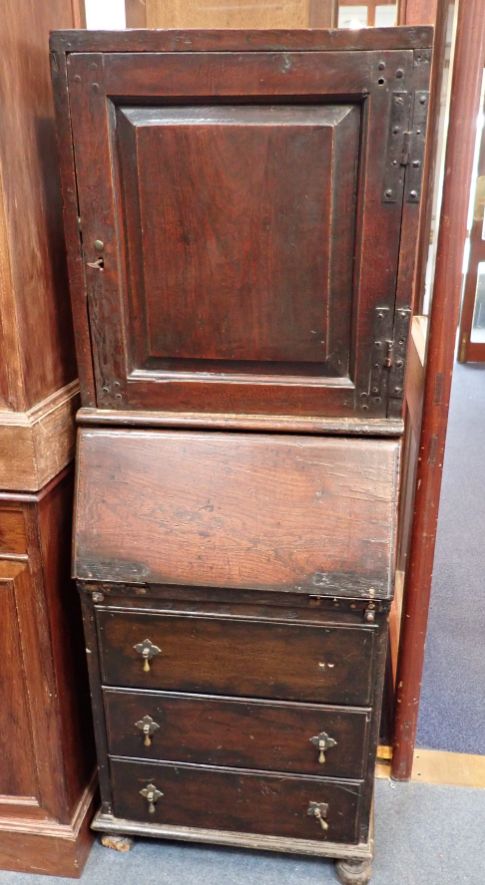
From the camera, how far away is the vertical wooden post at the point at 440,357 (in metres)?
1.34

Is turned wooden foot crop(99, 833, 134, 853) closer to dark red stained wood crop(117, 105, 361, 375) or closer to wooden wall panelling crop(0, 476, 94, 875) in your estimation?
wooden wall panelling crop(0, 476, 94, 875)

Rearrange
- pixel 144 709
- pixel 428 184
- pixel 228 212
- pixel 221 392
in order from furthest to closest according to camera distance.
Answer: pixel 428 184 → pixel 144 709 → pixel 221 392 → pixel 228 212

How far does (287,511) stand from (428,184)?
114 cm

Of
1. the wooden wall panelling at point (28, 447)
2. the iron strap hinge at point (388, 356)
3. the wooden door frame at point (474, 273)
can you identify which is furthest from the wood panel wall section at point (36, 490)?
the wooden door frame at point (474, 273)

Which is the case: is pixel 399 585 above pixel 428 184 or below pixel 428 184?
below

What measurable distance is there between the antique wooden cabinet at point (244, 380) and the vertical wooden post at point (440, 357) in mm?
221

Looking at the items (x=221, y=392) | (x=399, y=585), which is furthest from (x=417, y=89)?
(x=399, y=585)

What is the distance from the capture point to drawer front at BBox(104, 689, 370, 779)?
1.42 meters

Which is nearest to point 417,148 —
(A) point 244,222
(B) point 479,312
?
(A) point 244,222

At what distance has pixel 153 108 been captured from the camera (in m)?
1.24

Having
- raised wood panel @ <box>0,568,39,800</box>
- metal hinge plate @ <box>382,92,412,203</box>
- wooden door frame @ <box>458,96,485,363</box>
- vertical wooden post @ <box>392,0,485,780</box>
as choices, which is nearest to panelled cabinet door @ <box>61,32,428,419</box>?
metal hinge plate @ <box>382,92,412,203</box>

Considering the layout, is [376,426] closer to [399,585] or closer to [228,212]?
[228,212]

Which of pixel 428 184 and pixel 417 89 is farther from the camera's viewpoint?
pixel 428 184

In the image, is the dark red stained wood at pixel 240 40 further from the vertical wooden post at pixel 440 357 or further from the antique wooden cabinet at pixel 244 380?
the vertical wooden post at pixel 440 357
